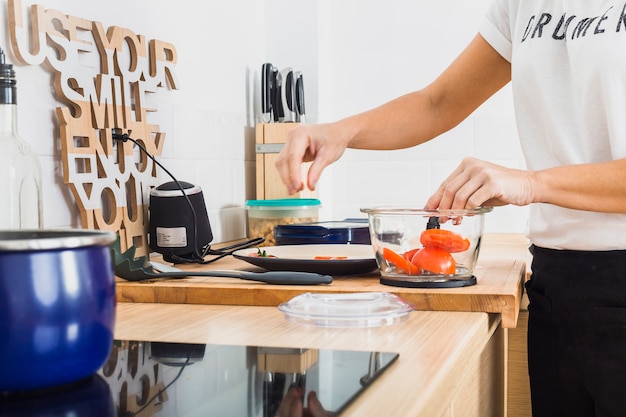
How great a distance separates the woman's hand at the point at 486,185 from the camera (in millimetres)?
1122

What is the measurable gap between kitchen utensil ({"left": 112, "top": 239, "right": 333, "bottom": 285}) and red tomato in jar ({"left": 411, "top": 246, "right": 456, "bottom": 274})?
13cm

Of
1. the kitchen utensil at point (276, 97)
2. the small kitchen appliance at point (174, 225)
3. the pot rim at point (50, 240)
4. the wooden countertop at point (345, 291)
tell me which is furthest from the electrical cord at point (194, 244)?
the pot rim at point (50, 240)

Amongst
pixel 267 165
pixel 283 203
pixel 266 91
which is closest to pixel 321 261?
pixel 283 203

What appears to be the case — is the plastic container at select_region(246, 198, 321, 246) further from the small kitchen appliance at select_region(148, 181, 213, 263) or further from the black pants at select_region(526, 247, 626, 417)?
the black pants at select_region(526, 247, 626, 417)

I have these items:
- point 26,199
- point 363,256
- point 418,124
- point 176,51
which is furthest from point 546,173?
point 176,51

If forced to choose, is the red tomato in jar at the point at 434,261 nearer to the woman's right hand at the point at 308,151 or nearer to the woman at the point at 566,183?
the woman at the point at 566,183

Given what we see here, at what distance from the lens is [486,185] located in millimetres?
1123

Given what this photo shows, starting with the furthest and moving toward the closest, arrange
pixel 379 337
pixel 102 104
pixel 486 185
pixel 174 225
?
pixel 174 225 → pixel 102 104 → pixel 486 185 → pixel 379 337

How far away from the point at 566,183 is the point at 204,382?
675 mm

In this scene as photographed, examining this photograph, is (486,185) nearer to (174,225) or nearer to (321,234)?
(321,234)

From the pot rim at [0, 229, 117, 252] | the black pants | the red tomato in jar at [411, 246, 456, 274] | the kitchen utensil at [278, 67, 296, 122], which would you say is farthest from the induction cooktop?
the kitchen utensil at [278, 67, 296, 122]

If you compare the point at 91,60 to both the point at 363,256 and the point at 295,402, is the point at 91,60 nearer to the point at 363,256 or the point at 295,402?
the point at 363,256

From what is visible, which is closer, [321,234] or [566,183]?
[566,183]

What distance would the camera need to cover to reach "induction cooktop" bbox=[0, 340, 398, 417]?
59 centimetres
